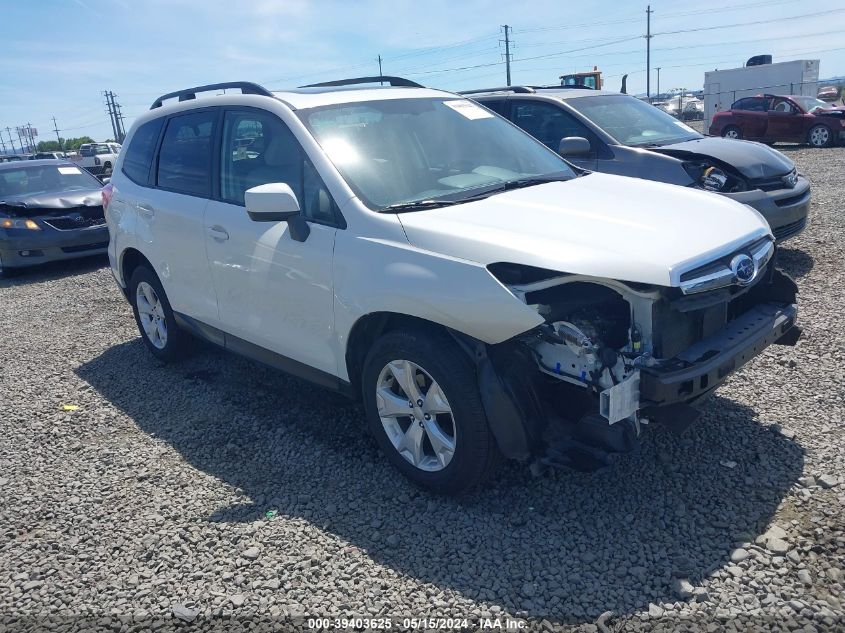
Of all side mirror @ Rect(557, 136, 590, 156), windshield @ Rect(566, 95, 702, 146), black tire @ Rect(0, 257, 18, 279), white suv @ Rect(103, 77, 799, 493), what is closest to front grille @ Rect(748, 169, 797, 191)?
windshield @ Rect(566, 95, 702, 146)

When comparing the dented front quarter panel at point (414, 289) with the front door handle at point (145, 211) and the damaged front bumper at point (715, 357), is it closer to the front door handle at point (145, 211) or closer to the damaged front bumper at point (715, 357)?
the damaged front bumper at point (715, 357)

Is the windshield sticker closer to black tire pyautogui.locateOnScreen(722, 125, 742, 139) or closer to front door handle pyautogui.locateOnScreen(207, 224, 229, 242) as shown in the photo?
front door handle pyautogui.locateOnScreen(207, 224, 229, 242)

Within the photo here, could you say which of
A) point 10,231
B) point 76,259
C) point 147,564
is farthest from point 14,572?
point 76,259

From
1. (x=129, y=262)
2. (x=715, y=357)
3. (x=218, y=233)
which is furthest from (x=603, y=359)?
(x=129, y=262)

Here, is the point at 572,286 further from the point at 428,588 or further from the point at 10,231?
the point at 10,231

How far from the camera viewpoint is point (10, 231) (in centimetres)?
966

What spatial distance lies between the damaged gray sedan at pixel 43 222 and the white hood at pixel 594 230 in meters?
8.18

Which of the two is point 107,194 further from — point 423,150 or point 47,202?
point 47,202

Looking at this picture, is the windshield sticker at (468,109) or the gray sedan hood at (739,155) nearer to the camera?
the windshield sticker at (468,109)

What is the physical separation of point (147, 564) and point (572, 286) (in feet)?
7.71

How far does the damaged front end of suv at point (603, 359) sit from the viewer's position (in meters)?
2.90

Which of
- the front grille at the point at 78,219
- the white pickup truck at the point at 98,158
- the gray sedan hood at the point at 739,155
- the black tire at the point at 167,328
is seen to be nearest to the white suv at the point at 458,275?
the black tire at the point at 167,328

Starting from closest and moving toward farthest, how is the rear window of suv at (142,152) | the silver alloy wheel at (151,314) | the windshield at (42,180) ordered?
1. the rear window of suv at (142,152)
2. the silver alloy wheel at (151,314)
3. the windshield at (42,180)

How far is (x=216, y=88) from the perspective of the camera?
4.81m
